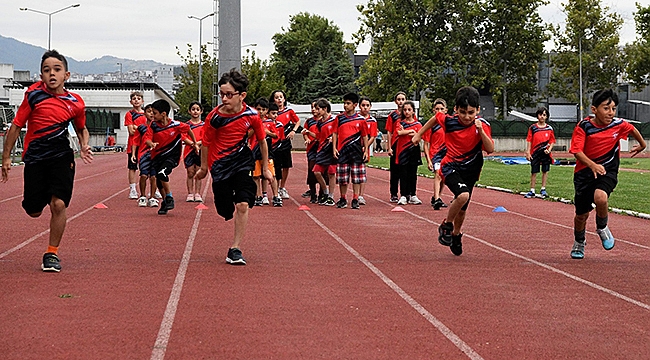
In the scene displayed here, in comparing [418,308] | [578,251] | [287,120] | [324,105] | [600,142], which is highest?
[324,105]

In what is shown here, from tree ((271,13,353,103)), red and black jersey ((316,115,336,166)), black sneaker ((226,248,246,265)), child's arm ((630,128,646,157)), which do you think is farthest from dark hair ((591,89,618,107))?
tree ((271,13,353,103))

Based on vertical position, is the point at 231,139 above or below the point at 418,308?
above

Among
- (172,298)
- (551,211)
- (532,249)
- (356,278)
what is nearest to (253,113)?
(356,278)

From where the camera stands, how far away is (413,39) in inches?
2618

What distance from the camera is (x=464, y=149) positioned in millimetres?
8977

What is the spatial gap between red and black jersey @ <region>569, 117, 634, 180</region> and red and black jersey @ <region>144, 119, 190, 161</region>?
257 inches

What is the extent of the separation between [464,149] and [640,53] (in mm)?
52402

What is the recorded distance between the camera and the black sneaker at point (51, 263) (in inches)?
294

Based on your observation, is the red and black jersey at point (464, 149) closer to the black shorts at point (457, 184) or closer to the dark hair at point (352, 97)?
the black shorts at point (457, 184)

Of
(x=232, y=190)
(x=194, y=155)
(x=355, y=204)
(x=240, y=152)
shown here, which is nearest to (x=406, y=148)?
(x=355, y=204)

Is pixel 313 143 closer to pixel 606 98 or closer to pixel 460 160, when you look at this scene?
pixel 460 160

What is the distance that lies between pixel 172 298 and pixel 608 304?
10.7ft

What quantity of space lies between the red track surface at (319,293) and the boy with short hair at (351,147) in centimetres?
242

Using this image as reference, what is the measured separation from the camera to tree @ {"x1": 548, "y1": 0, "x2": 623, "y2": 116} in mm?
63062
